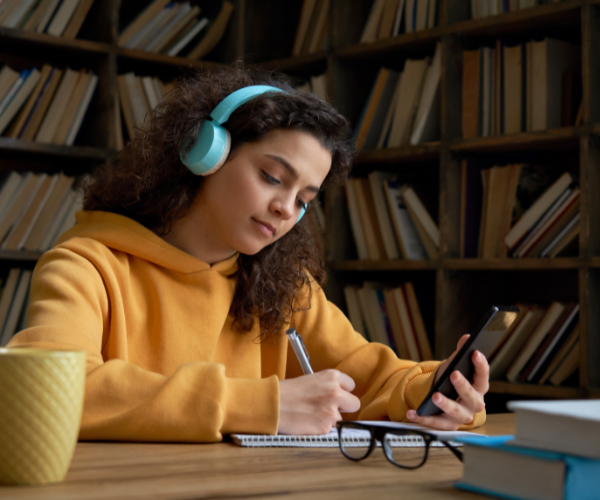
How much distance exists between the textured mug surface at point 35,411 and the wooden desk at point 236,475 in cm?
2

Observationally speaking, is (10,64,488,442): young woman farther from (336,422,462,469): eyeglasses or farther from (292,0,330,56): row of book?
(292,0,330,56): row of book

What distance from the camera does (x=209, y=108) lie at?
1.42 metres

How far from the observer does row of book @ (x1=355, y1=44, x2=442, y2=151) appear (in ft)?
7.99

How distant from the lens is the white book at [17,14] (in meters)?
2.51

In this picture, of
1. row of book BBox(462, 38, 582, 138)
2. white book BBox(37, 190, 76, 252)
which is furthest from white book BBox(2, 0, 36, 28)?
row of book BBox(462, 38, 582, 138)

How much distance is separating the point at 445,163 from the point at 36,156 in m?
1.54

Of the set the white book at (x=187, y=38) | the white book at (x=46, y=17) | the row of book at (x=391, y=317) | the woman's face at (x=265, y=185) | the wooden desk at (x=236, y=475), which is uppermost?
the white book at (x=187, y=38)

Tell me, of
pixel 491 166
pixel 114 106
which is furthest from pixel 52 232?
pixel 491 166

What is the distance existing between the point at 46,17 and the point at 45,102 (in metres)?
0.31

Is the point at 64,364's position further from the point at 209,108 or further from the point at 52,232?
the point at 52,232

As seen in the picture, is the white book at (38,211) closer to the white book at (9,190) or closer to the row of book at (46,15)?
the white book at (9,190)

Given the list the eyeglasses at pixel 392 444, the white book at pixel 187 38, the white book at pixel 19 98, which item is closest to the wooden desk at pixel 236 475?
the eyeglasses at pixel 392 444

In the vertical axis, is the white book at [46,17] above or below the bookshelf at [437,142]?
above

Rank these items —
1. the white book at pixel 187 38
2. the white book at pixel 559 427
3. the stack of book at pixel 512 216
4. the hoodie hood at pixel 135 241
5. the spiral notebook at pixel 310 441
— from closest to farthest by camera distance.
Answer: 1. the white book at pixel 559 427
2. the spiral notebook at pixel 310 441
3. the hoodie hood at pixel 135 241
4. the stack of book at pixel 512 216
5. the white book at pixel 187 38
